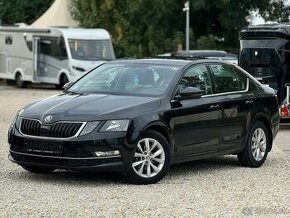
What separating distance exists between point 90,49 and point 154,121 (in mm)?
23456

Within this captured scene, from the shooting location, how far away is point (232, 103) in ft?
33.8

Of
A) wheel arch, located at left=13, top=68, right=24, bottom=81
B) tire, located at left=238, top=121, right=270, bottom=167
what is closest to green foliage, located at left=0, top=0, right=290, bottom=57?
wheel arch, located at left=13, top=68, right=24, bottom=81

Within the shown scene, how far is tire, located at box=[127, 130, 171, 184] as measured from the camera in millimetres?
8844

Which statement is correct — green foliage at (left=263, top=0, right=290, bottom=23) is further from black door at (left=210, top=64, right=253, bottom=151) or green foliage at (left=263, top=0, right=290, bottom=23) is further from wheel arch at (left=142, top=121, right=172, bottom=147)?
wheel arch at (left=142, top=121, right=172, bottom=147)

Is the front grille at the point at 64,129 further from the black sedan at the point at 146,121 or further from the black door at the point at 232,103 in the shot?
the black door at the point at 232,103

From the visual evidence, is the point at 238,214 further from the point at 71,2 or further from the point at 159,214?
the point at 71,2

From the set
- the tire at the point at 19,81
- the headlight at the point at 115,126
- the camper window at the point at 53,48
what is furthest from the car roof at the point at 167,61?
the tire at the point at 19,81

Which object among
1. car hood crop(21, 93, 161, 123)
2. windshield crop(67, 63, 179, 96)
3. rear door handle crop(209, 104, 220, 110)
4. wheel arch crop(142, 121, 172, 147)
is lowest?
wheel arch crop(142, 121, 172, 147)

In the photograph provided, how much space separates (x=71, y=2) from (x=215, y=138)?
45.3m

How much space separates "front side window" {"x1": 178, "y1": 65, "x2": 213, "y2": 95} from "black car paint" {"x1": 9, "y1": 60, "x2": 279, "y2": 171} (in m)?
0.08

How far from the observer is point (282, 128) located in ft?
58.0

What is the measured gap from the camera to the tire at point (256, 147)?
10648mm

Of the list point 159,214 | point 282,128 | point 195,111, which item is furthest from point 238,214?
point 282,128

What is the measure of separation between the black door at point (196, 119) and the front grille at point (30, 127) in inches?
67.1
